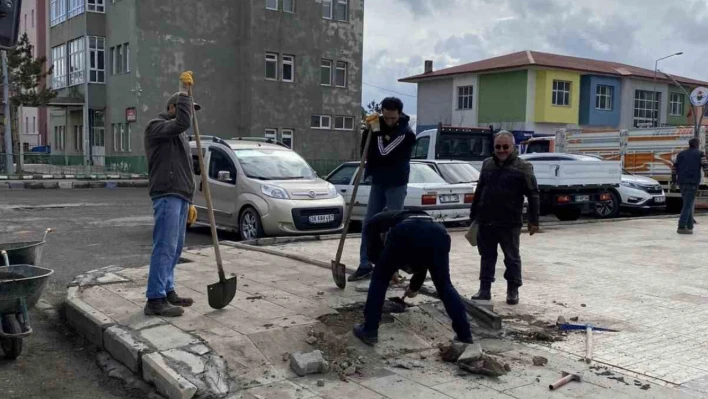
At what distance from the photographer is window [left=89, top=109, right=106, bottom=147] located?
3588 centimetres

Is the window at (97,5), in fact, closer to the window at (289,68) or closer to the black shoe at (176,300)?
the window at (289,68)

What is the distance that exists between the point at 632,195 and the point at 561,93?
1036 inches

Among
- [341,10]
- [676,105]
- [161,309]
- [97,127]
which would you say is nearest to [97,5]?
[97,127]

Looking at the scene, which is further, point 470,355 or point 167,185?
point 167,185

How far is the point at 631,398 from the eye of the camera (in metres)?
4.53

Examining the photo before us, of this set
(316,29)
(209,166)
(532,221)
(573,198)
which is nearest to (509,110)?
(316,29)

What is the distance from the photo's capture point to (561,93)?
4275cm

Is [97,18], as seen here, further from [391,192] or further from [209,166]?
[391,192]

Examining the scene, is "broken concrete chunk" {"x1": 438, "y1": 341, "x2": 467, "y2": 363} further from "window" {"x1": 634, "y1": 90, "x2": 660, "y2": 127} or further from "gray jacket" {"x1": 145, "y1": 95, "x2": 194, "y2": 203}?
"window" {"x1": 634, "y1": 90, "x2": 660, "y2": 127}

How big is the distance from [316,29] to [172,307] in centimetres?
3267

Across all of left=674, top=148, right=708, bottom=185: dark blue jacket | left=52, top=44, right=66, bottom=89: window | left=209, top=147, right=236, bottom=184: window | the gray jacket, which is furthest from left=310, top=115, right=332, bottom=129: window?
the gray jacket

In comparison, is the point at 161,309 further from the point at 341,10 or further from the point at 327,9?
the point at 341,10

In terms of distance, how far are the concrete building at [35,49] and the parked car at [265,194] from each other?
131 ft

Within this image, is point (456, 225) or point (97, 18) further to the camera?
point (97, 18)
